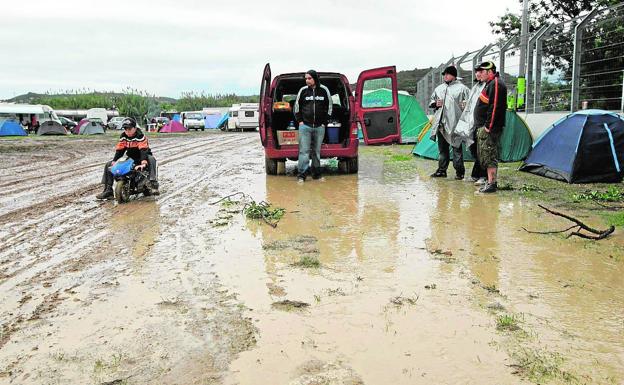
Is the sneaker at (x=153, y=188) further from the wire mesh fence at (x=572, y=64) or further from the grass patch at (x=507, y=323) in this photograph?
the wire mesh fence at (x=572, y=64)

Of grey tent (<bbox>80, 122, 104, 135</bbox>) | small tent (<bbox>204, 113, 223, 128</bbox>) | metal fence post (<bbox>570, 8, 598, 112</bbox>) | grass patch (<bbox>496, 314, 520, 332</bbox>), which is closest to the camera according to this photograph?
grass patch (<bbox>496, 314, 520, 332</bbox>)

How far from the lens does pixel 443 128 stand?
8.66m

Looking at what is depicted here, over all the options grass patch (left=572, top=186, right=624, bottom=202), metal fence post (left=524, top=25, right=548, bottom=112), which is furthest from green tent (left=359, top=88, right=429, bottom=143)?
grass patch (left=572, top=186, right=624, bottom=202)

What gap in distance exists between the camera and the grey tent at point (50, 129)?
109 ft

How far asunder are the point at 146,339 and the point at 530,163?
807cm

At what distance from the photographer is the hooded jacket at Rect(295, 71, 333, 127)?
8.76 metres

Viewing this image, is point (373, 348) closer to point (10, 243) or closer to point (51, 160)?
point (10, 243)

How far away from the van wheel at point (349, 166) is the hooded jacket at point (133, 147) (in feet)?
12.4

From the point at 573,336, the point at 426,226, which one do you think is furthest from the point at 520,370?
the point at 426,226

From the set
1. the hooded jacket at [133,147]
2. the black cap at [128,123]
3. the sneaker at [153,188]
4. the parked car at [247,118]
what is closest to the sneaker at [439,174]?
the sneaker at [153,188]

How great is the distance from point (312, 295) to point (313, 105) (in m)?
5.69

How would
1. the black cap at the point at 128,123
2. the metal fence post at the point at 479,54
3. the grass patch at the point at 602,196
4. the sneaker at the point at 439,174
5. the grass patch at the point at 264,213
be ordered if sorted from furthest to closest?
the metal fence post at the point at 479,54, the sneaker at the point at 439,174, the black cap at the point at 128,123, the grass patch at the point at 602,196, the grass patch at the point at 264,213

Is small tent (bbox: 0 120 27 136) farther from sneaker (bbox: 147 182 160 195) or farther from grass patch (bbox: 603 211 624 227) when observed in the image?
grass patch (bbox: 603 211 624 227)

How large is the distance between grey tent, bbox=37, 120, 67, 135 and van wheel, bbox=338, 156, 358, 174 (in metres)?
29.0
